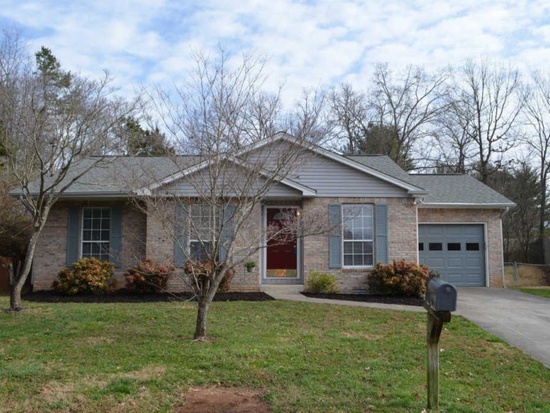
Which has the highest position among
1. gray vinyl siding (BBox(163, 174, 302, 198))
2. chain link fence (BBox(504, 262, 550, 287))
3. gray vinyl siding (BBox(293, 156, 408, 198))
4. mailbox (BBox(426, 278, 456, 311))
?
gray vinyl siding (BBox(293, 156, 408, 198))

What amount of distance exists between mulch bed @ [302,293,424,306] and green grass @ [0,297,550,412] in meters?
2.39

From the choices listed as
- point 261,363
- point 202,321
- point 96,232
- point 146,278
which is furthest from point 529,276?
point 261,363

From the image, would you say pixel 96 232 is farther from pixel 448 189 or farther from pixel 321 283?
pixel 448 189

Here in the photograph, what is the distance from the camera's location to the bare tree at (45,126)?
10.2m

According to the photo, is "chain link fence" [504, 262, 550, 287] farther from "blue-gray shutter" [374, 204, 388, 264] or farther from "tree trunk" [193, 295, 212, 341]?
"tree trunk" [193, 295, 212, 341]

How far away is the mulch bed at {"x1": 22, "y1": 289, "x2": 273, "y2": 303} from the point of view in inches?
487

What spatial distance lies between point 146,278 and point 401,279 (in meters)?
6.77

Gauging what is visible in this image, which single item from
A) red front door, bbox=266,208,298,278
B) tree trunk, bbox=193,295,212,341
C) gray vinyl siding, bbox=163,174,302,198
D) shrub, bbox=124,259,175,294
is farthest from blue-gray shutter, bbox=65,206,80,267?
tree trunk, bbox=193,295,212,341

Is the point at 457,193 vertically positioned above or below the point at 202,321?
above

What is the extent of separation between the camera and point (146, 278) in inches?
518

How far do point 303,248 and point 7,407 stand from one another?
395 inches

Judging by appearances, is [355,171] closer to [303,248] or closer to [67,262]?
[303,248]

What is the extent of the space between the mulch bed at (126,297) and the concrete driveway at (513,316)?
4.98 metres

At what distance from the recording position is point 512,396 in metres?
5.54
